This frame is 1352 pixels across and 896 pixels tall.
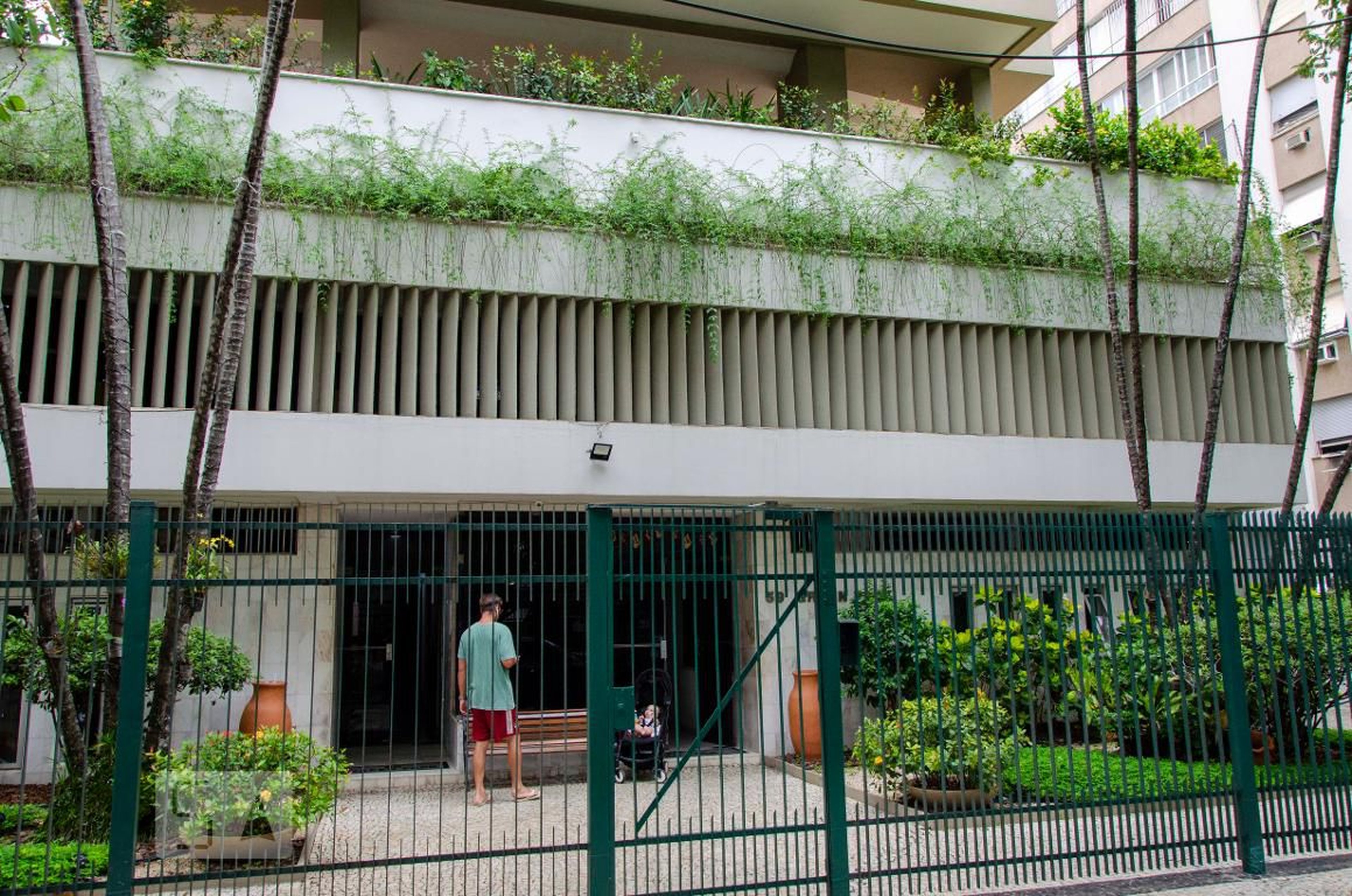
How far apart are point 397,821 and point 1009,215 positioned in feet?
35.9

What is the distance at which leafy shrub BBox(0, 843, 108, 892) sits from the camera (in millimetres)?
5848

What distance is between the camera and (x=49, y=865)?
6.26 m

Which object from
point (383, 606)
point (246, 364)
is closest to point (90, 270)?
point (246, 364)

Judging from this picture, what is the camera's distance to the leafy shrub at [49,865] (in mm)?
5848

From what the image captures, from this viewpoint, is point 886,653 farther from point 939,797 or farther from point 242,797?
point 242,797

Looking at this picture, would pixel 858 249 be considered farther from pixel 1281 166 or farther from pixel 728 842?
pixel 1281 166

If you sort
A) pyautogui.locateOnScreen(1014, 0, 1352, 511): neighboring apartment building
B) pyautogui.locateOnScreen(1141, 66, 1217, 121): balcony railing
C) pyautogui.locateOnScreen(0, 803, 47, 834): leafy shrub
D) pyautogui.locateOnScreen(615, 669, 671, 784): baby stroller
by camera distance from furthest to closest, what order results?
1. pyautogui.locateOnScreen(1141, 66, 1217, 121): balcony railing
2. pyautogui.locateOnScreen(1014, 0, 1352, 511): neighboring apartment building
3. pyautogui.locateOnScreen(615, 669, 671, 784): baby stroller
4. pyautogui.locateOnScreen(0, 803, 47, 834): leafy shrub

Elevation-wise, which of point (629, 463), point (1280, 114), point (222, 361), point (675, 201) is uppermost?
point (1280, 114)

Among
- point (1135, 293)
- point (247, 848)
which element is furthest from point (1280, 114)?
point (247, 848)

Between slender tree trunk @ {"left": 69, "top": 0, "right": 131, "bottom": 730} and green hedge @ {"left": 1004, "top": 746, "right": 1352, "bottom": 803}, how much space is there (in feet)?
21.9

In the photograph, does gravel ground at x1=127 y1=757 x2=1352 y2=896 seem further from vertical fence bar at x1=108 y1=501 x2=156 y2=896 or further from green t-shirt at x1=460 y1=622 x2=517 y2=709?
green t-shirt at x1=460 y1=622 x2=517 y2=709

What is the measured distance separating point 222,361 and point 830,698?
17.0ft

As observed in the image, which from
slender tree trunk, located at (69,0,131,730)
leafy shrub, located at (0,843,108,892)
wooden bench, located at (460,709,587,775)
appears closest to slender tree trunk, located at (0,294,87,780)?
slender tree trunk, located at (69,0,131,730)

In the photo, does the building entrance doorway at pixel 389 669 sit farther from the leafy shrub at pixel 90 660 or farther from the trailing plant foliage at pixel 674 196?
the trailing plant foliage at pixel 674 196
